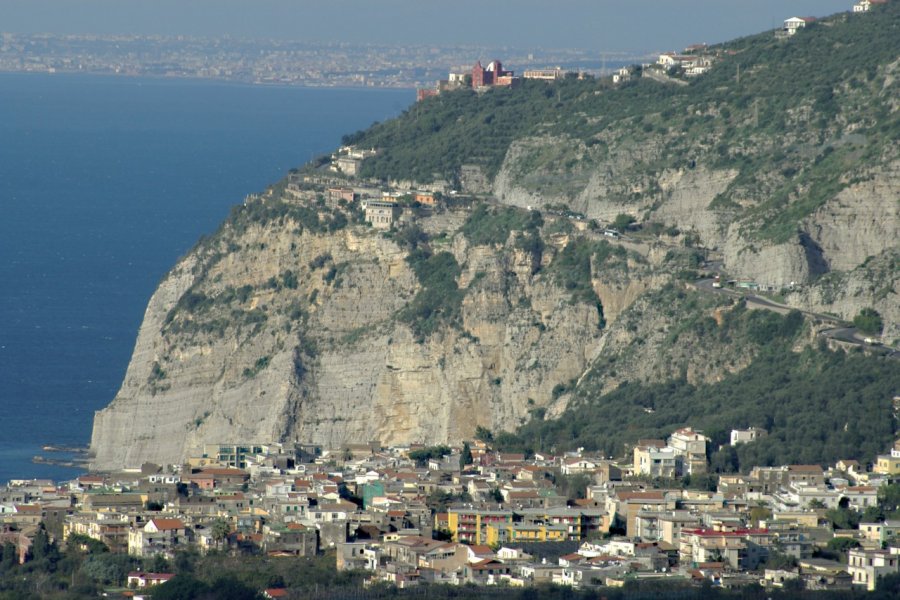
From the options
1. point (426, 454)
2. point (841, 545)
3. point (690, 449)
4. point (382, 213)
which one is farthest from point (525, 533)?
point (382, 213)

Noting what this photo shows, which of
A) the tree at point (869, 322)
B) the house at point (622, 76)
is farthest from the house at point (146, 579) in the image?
the house at point (622, 76)

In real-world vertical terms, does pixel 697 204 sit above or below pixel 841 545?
above

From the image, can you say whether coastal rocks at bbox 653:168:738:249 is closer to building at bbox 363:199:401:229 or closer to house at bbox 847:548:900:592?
building at bbox 363:199:401:229

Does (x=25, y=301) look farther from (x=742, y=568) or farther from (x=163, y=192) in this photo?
(x=742, y=568)

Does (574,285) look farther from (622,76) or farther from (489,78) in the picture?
(489,78)

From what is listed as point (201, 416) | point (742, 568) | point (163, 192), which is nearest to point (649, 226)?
point (201, 416)
